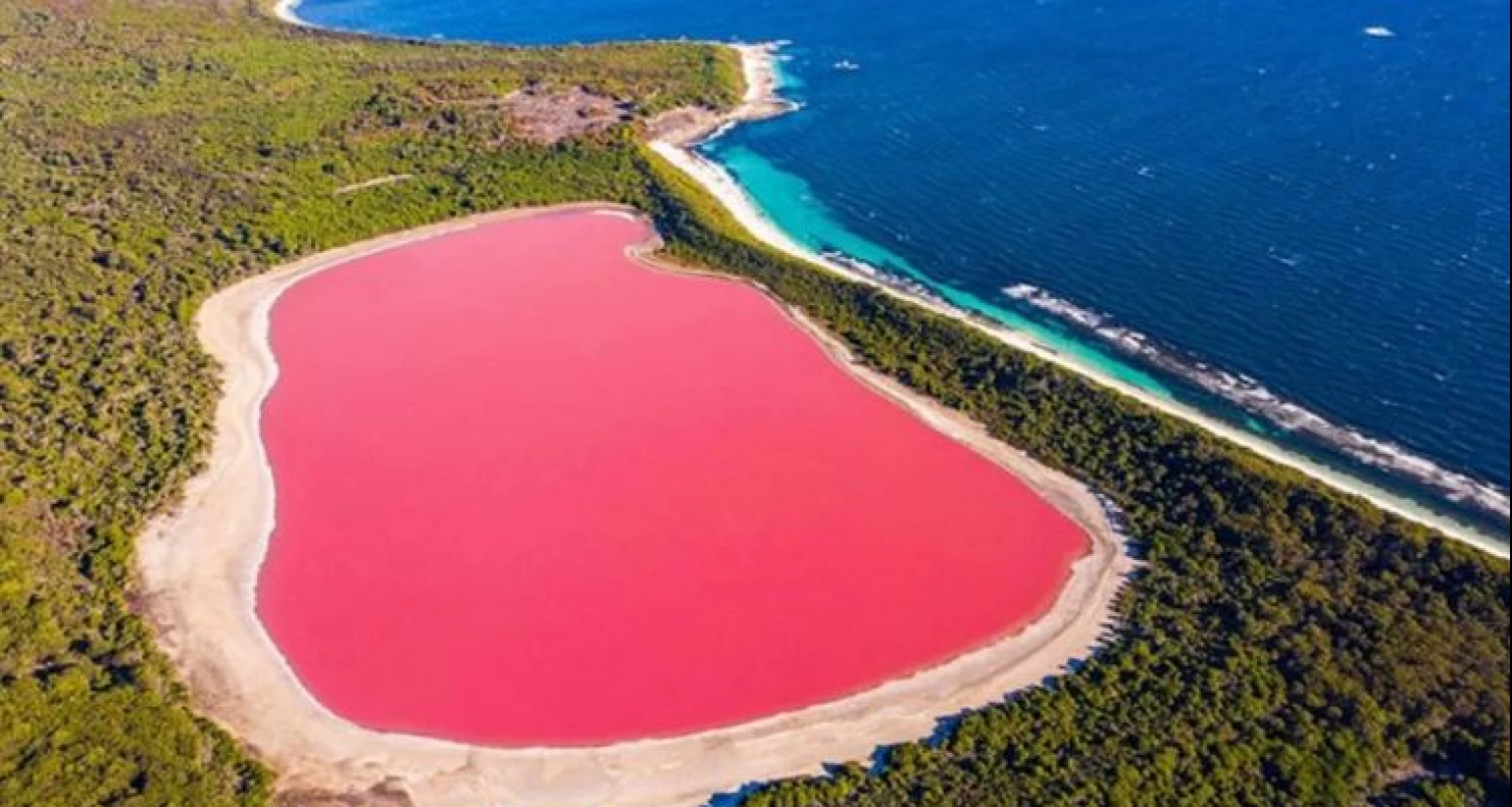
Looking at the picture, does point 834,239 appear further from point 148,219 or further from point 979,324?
point 148,219

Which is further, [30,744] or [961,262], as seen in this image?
[961,262]

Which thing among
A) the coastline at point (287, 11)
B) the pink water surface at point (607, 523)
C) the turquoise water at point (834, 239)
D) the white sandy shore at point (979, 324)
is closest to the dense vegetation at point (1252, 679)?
the white sandy shore at point (979, 324)

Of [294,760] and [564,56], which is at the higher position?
[564,56]

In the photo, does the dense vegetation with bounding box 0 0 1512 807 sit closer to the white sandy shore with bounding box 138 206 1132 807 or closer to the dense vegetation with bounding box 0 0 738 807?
the dense vegetation with bounding box 0 0 738 807

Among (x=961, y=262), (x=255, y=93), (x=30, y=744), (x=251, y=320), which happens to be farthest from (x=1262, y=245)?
(x=255, y=93)

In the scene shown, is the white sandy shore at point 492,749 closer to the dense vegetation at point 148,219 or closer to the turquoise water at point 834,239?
the dense vegetation at point 148,219

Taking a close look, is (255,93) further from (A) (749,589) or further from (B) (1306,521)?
(B) (1306,521)

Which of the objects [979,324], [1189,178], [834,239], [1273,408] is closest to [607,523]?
[979,324]
